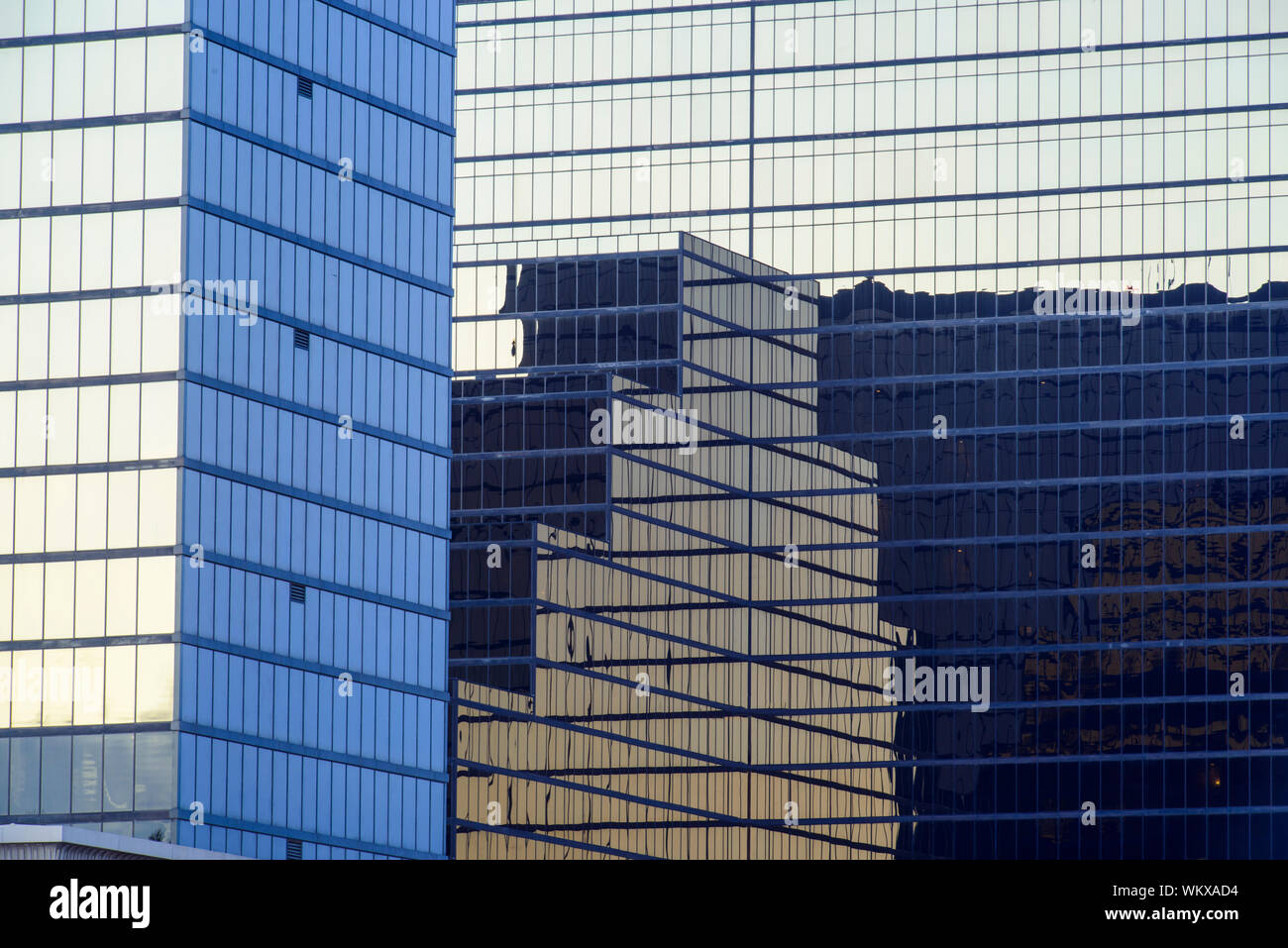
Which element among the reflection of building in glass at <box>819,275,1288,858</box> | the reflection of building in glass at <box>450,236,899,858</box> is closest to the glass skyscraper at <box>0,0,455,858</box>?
the reflection of building in glass at <box>450,236,899,858</box>

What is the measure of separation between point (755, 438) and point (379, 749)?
6861 centimetres

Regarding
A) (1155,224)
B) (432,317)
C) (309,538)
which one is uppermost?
(1155,224)

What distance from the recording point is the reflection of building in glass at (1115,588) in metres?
176

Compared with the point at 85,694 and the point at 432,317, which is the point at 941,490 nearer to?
the point at 432,317

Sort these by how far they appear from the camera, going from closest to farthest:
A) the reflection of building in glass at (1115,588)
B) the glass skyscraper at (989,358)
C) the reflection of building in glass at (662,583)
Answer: the reflection of building in glass at (662,583), the reflection of building in glass at (1115,588), the glass skyscraper at (989,358)

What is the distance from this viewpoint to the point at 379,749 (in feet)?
390

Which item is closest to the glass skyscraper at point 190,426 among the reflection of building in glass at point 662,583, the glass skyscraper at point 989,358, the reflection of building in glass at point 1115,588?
the reflection of building in glass at point 662,583

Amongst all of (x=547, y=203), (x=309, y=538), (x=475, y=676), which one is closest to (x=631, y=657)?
(x=475, y=676)

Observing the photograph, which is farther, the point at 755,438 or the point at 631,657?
the point at 755,438

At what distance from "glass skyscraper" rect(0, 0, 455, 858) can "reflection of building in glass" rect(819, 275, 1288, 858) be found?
7003 centimetres

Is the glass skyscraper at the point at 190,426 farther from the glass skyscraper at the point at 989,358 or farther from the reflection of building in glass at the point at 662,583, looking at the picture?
the glass skyscraper at the point at 989,358

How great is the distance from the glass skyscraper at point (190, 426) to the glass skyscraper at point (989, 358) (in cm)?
5126

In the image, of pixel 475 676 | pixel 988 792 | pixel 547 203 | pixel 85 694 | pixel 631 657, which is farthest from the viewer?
pixel 547 203

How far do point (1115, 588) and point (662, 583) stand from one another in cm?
3114
